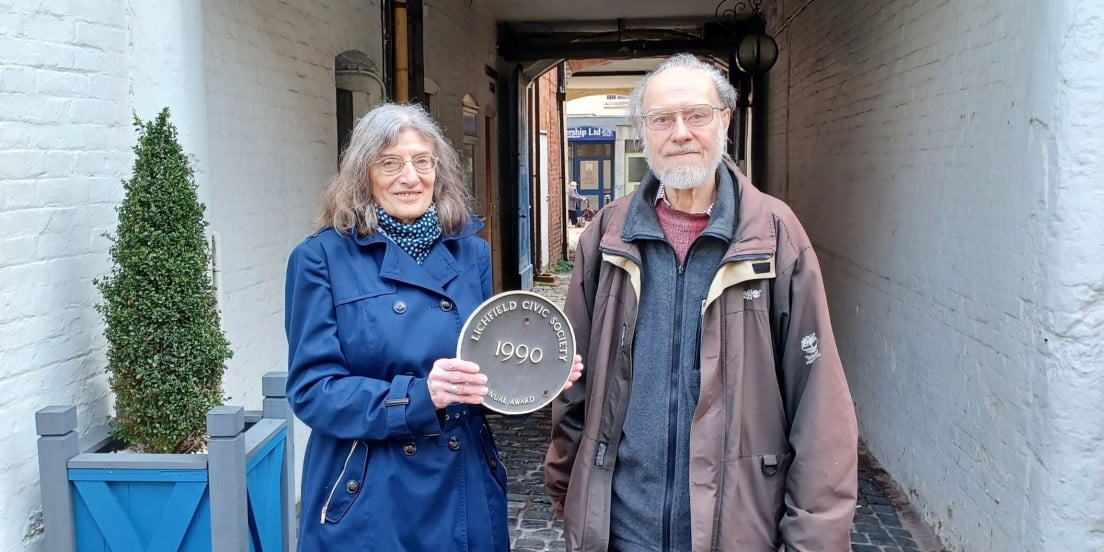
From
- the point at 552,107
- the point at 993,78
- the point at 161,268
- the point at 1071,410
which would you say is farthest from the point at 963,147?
the point at 552,107

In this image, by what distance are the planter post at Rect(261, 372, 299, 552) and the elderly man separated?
1599 millimetres

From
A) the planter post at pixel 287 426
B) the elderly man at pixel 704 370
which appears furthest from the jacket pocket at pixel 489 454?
the planter post at pixel 287 426

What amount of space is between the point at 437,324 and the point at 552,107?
17031mm

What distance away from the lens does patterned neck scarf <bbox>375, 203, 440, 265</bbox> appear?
2.43m

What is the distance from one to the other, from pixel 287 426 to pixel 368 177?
1607 millimetres

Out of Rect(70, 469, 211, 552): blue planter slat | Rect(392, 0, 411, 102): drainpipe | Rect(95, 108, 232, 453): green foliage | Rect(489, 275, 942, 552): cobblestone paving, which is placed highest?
Rect(392, 0, 411, 102): drainpipe

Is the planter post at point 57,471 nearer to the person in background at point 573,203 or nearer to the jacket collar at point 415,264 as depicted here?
the jacket collar at point 415,264

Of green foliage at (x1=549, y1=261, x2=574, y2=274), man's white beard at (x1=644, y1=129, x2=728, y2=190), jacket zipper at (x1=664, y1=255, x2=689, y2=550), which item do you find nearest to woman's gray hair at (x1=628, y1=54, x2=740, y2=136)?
man's white beard at (x1=644, y1=129, x2=728, y2=190)

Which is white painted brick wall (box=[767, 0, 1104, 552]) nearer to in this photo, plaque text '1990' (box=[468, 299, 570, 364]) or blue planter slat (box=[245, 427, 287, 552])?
plaque text '1990' (box=[468, 299, 570, 364])

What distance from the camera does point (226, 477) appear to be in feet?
9.84

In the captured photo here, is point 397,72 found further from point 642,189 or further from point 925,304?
point 642,189

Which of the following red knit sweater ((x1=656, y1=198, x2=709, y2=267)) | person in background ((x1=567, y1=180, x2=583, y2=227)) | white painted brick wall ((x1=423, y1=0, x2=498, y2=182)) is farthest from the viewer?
person in background ((x1=567, y1=180, x2=583, y2=227))

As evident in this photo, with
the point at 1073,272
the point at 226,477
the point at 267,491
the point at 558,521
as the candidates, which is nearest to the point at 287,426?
the point at 267,491

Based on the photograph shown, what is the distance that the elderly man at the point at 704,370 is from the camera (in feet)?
7.14
